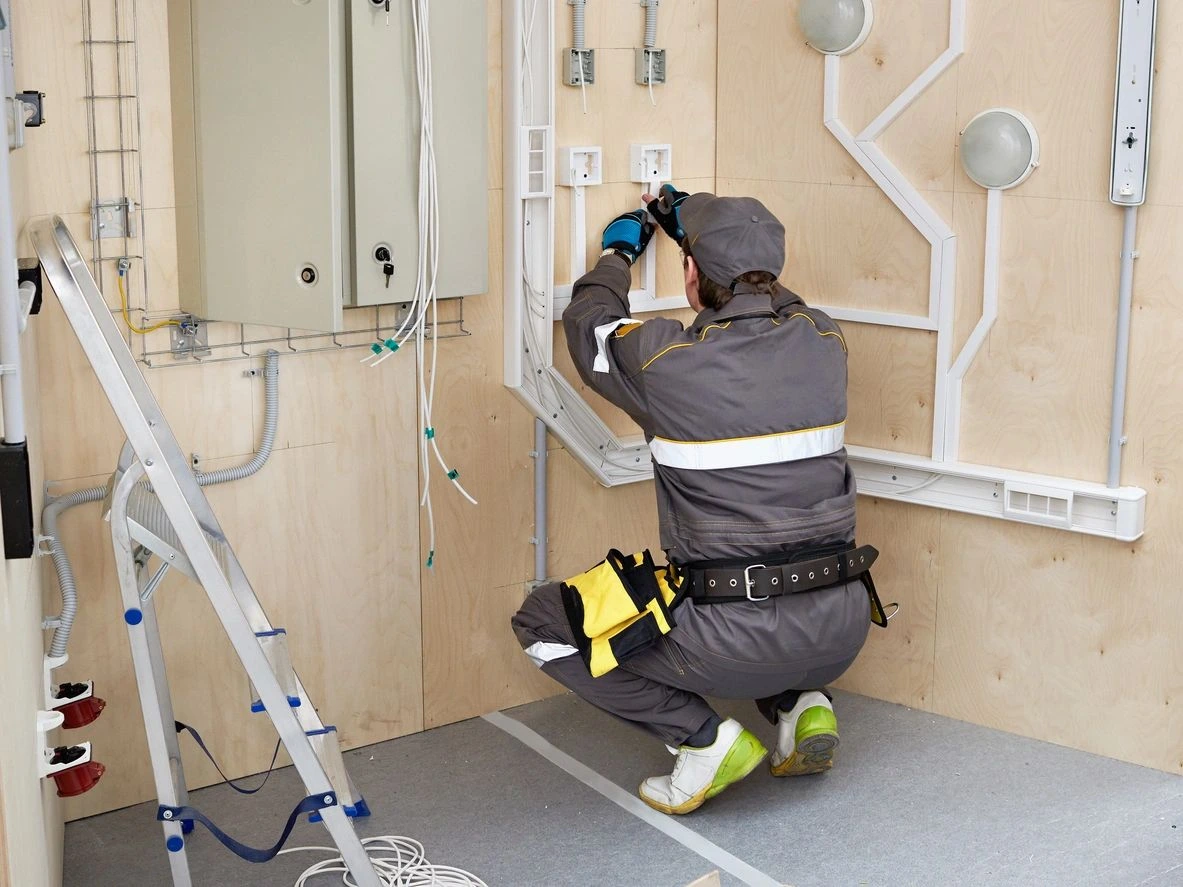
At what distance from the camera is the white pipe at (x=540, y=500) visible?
371 cm

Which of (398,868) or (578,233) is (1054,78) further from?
(398,868)

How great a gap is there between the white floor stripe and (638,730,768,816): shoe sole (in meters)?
0.04

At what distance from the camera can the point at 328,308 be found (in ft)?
9.57

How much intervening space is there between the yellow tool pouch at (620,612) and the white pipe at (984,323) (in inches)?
36.7

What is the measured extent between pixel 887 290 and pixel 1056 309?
464 mm

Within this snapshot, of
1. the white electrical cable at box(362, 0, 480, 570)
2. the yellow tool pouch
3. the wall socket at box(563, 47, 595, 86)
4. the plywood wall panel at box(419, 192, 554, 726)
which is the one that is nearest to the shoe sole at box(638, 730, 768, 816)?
the yellow tool pouch

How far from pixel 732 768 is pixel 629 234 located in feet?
4.56

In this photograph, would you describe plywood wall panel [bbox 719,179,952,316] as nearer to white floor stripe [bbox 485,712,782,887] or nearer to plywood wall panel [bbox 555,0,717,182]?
plywood wall panel [bbox 555,0,717,182]

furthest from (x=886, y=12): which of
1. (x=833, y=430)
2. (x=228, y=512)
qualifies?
(x=228, y=512)

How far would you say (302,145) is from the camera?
289cm

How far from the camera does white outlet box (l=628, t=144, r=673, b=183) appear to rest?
3.75 m

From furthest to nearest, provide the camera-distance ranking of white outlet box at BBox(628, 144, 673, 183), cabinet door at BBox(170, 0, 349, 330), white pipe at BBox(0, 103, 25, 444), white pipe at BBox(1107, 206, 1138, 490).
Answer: white outlet box at BBox(628, 144, 673, 183)
white pipe at BBox(1107, 206, 1138, 490)
cabinet door at BBox(170, 0, 349, 330)
white pipe at BBox(0, 103, 25, 444)

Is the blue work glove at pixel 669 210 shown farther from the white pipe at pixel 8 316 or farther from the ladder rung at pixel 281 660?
the white pipe at pixel 8 316

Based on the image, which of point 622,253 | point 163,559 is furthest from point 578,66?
point 163,559
